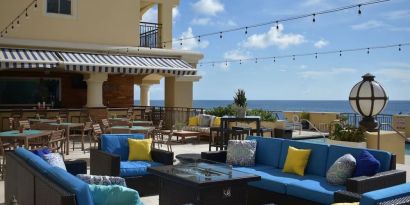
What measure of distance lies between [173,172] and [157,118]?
12019mm

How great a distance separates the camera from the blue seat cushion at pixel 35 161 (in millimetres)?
3934

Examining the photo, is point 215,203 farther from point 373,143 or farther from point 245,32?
point 245,32

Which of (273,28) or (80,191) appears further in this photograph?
(273,28)

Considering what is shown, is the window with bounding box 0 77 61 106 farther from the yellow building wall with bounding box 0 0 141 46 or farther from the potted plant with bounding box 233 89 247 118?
the potted plant with bounding box 233 89 247 118

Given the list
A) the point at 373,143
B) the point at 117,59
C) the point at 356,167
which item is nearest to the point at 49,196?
the point at 356,167

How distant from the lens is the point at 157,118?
17500 mm

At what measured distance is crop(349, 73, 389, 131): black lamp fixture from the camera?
7453 mm

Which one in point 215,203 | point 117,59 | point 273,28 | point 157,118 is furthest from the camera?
point 157,118

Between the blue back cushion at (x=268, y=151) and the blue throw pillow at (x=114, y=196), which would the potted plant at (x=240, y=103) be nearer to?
the blue back cushion at (x=268, y=151)

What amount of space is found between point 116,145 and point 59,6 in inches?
383

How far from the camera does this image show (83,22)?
Answer: 15797mm

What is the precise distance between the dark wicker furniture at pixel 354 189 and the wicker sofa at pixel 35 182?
2.57 meters

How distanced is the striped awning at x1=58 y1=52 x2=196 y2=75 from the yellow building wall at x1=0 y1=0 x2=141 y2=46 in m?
1.05

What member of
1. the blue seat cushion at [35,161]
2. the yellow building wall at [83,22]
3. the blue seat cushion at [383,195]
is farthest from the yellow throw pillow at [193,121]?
the blue seat cushion at [383,195]
